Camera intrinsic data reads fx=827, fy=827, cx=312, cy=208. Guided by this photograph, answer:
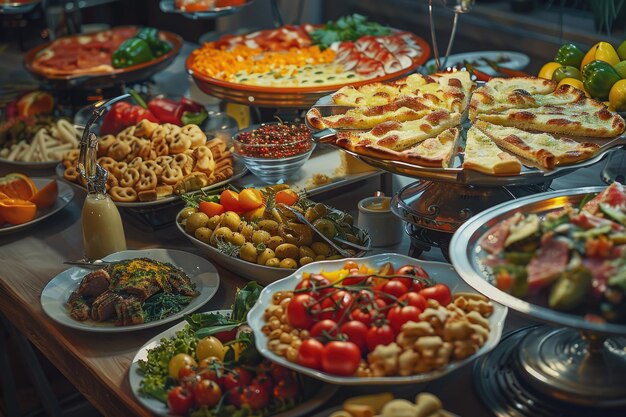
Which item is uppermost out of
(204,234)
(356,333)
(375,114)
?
(375,114)

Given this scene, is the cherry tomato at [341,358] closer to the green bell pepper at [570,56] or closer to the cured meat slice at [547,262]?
the cured meat slice at [547,262]

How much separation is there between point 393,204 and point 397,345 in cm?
60

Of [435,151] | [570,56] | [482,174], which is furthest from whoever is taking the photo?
[570,56]

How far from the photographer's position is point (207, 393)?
1.35 m

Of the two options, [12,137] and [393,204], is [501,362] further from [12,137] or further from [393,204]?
[12,137]

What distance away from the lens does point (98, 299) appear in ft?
5.66

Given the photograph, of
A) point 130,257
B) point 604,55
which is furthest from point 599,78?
point 130,257

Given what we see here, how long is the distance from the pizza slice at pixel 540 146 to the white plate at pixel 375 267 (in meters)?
0.30

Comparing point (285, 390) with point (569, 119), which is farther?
point (569, 119)

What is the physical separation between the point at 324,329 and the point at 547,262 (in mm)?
370

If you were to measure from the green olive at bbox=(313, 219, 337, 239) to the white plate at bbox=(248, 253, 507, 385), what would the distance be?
0.18 m

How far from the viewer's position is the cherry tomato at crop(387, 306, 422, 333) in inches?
53.4

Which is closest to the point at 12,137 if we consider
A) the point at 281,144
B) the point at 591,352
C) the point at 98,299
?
the point at 281,144

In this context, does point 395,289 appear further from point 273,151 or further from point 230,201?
point 273,151
